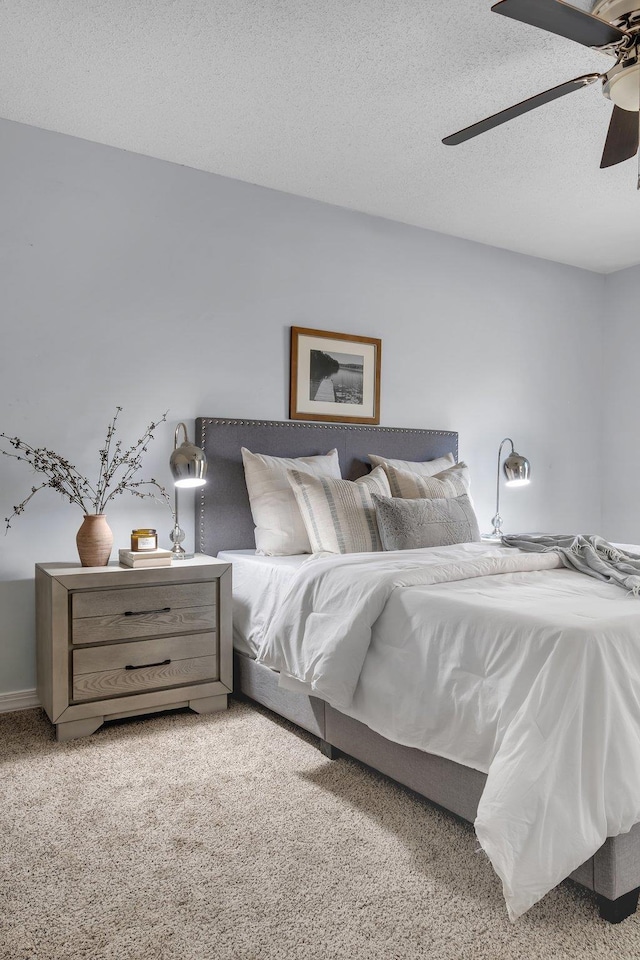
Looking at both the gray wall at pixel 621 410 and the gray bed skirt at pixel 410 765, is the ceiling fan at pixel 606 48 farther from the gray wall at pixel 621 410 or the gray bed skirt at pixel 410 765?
the gray wall at pixel 621 410

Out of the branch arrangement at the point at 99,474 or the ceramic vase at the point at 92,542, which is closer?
the ceramic vase at the point at 92,542

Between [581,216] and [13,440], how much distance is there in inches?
136

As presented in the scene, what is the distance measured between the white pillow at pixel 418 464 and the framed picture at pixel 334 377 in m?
0.32

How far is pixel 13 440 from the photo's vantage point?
9.89 ft

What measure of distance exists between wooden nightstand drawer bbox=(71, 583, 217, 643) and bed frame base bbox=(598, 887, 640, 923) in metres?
1.83

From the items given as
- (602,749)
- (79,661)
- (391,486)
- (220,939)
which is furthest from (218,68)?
(220,939)

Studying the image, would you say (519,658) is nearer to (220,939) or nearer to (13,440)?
(220,939)

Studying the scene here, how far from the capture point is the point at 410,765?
6.96 ft

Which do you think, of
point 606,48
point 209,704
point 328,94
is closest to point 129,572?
point 209,704

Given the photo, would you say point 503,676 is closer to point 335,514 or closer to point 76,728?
point 335,514

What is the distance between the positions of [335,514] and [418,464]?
1.07m

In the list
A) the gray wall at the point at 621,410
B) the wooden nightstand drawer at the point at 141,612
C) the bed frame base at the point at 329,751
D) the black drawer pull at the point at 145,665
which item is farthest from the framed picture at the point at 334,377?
the gray wall at the point at 621,410

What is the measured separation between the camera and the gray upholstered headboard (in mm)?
3484

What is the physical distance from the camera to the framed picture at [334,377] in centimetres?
387
